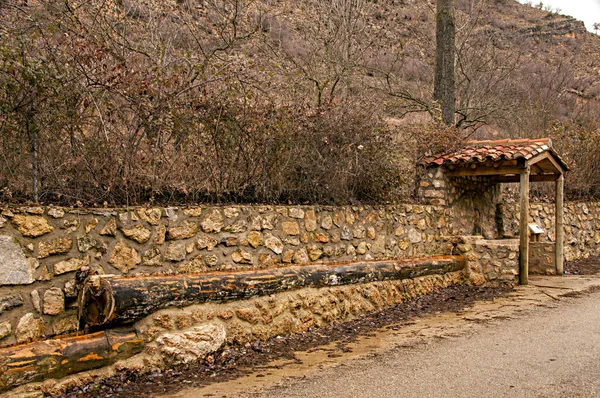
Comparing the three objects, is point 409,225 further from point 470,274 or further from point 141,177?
point 141,177

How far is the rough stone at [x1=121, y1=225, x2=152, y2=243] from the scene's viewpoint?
203 inches

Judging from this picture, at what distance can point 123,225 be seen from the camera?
5113 millimetres

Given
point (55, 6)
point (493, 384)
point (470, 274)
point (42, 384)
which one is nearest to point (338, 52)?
point (470, 274)

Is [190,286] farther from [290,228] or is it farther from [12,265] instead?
[290,228]

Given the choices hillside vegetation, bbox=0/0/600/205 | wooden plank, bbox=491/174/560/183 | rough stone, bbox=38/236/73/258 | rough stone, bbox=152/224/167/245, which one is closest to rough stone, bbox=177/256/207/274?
rough stone, bbox=152/224/167/245

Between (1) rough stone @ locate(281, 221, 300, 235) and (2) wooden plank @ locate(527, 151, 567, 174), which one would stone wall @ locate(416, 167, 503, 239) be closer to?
(2) wooden plank @ locate(527, 151, 567, 174)

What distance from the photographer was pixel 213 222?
596 centimetres

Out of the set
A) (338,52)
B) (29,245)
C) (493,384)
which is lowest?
(493,384)

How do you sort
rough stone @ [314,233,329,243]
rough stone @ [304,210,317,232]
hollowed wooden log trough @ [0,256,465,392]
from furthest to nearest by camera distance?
rough stone @ [314,233,329,243] → rough stone @ [304,210,317,232] → hollowed wooden log trough @ [0,256,465,392]

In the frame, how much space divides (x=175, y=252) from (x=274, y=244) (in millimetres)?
1508

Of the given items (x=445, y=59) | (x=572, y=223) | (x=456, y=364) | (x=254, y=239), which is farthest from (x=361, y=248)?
(x=572, y=223)

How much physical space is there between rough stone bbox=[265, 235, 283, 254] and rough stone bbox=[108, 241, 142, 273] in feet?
5.95

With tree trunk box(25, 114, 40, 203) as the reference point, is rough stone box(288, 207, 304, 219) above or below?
below

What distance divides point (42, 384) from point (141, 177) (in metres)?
2.21
